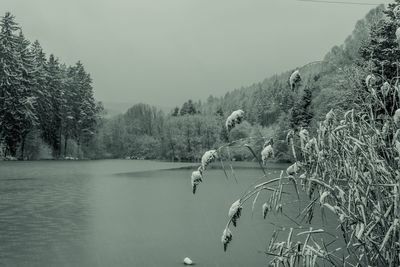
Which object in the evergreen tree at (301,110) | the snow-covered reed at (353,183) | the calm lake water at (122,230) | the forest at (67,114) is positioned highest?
the forest at (67,114)

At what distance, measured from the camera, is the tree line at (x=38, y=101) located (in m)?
55.1

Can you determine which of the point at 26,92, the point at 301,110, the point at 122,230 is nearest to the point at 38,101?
the point at 26,92

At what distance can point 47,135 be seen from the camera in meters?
67.0

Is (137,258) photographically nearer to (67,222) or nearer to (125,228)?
(125,228)

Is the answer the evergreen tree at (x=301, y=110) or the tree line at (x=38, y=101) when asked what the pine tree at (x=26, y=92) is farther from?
the evergreen tree at (x=301, y=110)

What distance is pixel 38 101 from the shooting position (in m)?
62.9

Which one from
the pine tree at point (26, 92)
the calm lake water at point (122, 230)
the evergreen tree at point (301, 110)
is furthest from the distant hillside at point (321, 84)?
the pine tree at point (26, 92)

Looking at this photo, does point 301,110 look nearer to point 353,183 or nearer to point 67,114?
point 353,183

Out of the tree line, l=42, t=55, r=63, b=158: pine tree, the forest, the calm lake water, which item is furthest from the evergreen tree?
l=42, t=55, r=63, b=158: pine tree

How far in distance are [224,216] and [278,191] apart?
12686 millimetres

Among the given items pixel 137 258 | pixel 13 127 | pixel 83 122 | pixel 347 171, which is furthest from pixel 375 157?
pixel 83 122

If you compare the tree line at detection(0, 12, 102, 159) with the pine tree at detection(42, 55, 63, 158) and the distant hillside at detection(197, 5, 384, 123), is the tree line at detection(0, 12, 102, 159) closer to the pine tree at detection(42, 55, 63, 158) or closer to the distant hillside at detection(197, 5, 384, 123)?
the pine tree at detection(42, 55, 63, 158)

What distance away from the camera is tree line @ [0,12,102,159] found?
5512cm

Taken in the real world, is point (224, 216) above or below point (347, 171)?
below
